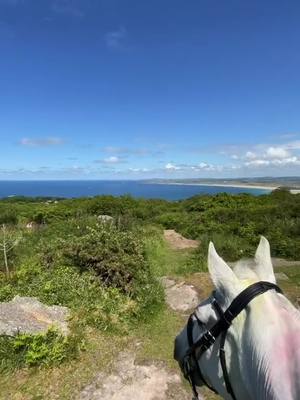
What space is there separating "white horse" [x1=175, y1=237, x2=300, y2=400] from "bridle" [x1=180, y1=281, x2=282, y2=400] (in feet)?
0.06

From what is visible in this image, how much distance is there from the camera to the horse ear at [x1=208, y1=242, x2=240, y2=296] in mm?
1664

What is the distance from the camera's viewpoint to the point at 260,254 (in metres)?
1.88

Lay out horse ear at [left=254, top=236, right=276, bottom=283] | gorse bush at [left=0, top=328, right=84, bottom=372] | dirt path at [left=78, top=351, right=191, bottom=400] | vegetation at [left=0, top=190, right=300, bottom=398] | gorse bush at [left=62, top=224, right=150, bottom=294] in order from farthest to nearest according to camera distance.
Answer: gorse bush at [left=62, top=224, right=150, bottom=294]
vegetation at [left=0, top=190, right=300, bottom=398]
gorse bush at [left=0, top=328, right=84, bottom=372]
dirt path at [left=78, top=351, right=191, bottom=400]
horse ear at [left=254, top=236, right=276, bottom=283]

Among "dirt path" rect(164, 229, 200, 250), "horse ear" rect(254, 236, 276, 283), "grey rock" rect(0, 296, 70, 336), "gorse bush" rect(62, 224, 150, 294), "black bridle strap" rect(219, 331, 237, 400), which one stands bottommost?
"dirt path" rect(164, 229, 200, 250)

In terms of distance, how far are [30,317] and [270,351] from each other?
18.2 ft

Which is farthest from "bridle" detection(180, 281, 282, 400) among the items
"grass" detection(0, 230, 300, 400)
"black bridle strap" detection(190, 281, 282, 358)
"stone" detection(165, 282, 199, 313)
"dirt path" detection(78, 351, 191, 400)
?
"stone" detection(165, 282, 199, 313)

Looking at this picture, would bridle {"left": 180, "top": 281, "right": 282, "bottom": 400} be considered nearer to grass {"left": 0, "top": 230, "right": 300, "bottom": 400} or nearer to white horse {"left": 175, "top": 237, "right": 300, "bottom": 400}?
white horse {"left": 175, "top": 237, "right": 300, "bottom": 400}

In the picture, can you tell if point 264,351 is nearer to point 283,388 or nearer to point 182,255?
point 283,388

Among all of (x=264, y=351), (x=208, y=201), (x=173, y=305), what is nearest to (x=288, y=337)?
(x=264, y=351)

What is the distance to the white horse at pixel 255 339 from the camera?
1442mm

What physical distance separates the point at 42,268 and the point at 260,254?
27.1 feet

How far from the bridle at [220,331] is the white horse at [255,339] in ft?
0.06

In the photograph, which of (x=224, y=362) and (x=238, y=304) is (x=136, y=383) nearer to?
(x=224, y=362)

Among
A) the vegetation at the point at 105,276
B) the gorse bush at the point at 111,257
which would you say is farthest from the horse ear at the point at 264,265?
the gorse bush at the point at 111,257
